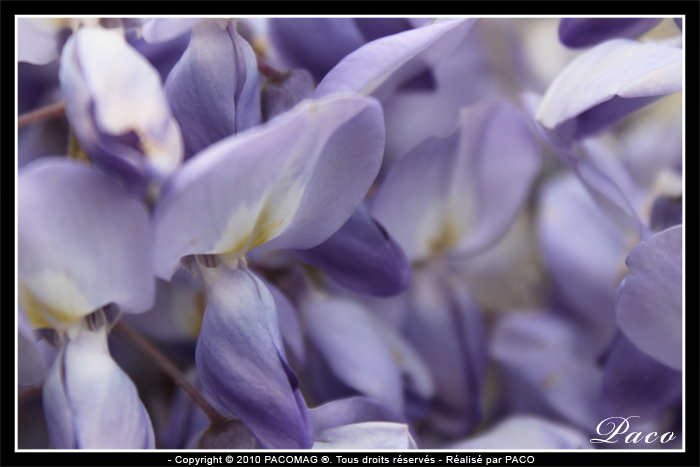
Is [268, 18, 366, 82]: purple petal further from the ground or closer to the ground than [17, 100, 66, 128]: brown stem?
further from the ground

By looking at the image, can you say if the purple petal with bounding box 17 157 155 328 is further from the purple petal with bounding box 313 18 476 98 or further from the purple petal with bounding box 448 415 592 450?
the purple petal with bounding box 448 415 592 450

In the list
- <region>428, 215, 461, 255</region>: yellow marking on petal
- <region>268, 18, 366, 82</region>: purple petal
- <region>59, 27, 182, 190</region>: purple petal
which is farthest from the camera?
<region>428, 215, 461, 255</region>: yellow marking on petal

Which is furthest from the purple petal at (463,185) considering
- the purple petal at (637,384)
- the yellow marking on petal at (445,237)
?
the purple petal at (637,384)

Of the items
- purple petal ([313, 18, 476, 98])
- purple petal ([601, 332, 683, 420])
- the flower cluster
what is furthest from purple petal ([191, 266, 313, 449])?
purple petal ([601, 332, 683, 420])

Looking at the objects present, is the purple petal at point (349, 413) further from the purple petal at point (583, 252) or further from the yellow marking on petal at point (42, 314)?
the purple petal at point (583, 252)

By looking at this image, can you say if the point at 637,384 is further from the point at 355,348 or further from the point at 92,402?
the point at 92,402

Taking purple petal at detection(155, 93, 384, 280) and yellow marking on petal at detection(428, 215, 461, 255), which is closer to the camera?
purple petal at detection(155, 93, 384, 280)
